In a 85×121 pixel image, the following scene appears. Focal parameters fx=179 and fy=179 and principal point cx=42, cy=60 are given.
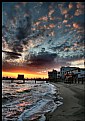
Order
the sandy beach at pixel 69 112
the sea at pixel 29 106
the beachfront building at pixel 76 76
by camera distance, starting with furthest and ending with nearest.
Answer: the beachfront building at pixel 76 76, the sea at pixel 29 106, the sandy beach at pixel 69 112

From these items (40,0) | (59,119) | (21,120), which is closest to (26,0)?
(40,0)

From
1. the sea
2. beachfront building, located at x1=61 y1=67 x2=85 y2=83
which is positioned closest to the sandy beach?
the sea

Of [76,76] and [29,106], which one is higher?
[76,76]

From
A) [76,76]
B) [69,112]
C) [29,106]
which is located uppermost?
[76,76]

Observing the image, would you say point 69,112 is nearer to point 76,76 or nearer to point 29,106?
point 29,106

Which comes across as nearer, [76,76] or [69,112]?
[69,112]

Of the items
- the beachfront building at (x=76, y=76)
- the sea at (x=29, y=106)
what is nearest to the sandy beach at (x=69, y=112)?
the sea at (x=29, y=106)

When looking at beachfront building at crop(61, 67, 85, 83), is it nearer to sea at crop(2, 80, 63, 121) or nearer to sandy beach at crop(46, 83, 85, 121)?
sea at crop(2, 80, 63, 121)

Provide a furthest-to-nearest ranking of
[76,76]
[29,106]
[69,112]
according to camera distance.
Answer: [76,76] → [29,106] → [69,112]

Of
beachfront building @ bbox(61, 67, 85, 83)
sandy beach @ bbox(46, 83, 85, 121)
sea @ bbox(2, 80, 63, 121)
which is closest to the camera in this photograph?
sandy beach @ bbox(46, 83, 85, 121)

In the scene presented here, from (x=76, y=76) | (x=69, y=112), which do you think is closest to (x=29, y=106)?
(x=69, y=112)

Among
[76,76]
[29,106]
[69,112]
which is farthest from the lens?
[76,76]

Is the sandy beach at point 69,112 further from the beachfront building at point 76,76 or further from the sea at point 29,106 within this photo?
the beachfront building at point 76,76

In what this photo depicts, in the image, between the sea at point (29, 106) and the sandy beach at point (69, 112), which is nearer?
the sandy beach at point (69, 112)
